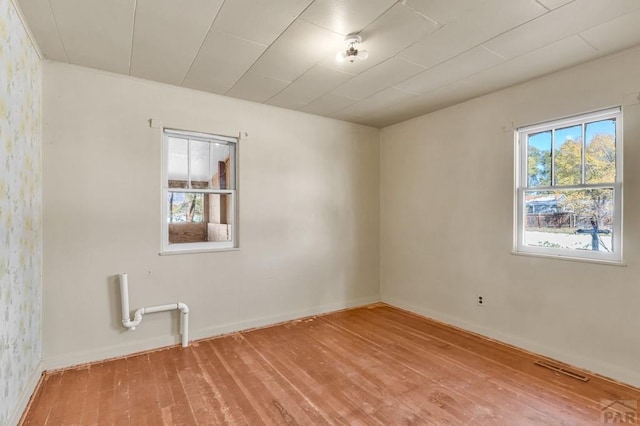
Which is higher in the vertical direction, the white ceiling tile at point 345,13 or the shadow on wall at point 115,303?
the white ceiling tile at point 345,13

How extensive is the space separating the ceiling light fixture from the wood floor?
2539mm

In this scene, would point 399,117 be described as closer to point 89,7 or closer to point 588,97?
point 588,97

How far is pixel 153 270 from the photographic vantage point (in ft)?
10.5

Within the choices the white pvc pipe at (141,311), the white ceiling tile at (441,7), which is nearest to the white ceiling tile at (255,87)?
the white ceiling tile at (441,7)

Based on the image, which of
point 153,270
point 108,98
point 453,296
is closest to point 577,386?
point 453,296

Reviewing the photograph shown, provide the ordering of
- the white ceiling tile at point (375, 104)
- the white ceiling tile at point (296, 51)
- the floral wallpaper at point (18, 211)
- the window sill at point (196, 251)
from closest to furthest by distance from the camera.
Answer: the floral wallpaper at point (18, 211), the white ceiling tile at point (296, 51), the window sill at point (196, 251), the white ceiling tile at point (375, 104)

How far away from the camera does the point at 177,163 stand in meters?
3.46

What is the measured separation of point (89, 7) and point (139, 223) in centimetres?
179

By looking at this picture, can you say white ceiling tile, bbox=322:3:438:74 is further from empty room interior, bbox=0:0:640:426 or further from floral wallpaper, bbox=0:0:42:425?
floral wallpaper, bbox=0:0:42:425

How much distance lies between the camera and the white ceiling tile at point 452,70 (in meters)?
2.65

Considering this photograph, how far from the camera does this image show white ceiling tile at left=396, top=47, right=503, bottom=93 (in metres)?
2.65

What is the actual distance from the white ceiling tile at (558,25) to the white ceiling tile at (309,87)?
1.27 m

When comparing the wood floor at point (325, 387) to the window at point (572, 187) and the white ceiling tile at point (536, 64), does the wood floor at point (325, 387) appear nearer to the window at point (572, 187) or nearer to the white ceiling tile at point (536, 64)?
the window at point (572, 187)

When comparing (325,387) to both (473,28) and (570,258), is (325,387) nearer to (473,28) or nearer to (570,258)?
(570,258)
